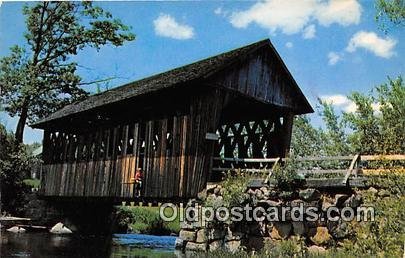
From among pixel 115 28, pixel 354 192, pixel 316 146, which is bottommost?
pixel 354 192

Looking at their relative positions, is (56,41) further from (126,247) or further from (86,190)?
(126,247)

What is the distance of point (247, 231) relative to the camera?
34.8ft

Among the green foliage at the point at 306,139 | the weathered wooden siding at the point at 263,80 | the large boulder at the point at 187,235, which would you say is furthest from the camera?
the green foliage at the point at 306,139

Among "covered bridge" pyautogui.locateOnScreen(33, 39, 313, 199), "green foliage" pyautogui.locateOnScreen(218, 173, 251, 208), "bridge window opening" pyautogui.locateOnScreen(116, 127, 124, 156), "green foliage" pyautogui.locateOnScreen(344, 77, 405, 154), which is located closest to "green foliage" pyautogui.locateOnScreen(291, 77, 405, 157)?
"green foliage" pyautogui.locateOnScreen(344, 77, 405, 154)

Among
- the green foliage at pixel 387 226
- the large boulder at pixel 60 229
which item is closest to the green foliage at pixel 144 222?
the large boulder at pixel 60 229

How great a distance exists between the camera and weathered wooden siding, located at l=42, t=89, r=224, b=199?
12344 mm

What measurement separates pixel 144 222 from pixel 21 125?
5.32m

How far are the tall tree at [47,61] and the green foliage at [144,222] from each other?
4302 millimetres

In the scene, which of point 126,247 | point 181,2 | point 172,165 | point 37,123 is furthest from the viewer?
point 37,123

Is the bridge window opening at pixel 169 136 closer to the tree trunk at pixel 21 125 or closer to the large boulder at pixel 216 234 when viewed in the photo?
the large boulder at pixel 216 234

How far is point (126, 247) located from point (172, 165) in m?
2.76

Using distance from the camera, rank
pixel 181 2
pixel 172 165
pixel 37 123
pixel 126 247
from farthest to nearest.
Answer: pixel 37 123 → pixel 126 247 → pixel 172 165 → pixel 181 2

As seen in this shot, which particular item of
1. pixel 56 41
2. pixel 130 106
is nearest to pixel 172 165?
pixel 130 106

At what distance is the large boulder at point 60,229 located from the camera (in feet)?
61.0
